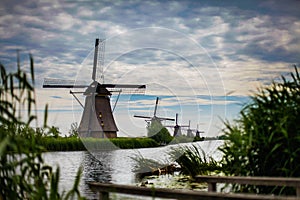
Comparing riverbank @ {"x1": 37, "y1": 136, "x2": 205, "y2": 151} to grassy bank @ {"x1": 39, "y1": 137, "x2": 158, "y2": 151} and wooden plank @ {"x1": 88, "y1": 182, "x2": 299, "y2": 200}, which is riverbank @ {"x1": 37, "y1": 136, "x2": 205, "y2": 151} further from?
wooden plank @ {"x1": 88, "y1": 182, "x2": 299, "y2": 200}

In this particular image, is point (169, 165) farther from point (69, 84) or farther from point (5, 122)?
point (69, 84)

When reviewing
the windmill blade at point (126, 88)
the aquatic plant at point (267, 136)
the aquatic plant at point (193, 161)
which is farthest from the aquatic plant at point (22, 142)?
the windmill blade at point (126, 88)

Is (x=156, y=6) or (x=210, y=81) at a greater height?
(x=156, y=6)

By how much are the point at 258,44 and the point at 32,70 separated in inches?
294

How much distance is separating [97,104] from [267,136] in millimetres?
15954

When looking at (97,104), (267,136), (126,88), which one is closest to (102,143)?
(97,104)

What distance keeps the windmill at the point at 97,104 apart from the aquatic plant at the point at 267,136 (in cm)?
1542

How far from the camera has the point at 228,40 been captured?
35.7 feet

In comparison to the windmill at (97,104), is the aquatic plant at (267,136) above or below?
below

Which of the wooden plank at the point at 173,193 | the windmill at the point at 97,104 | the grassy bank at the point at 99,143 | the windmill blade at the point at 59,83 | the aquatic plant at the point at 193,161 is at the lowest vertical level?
the wooden plank at the point at 173,193

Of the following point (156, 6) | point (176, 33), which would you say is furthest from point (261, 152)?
point (156, 6)

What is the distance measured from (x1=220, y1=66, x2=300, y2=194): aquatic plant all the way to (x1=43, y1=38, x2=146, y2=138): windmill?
50.6 feet

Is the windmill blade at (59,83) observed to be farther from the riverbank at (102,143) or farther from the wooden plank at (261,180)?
the wooden plank at (261,180)

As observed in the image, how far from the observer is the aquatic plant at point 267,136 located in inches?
134
